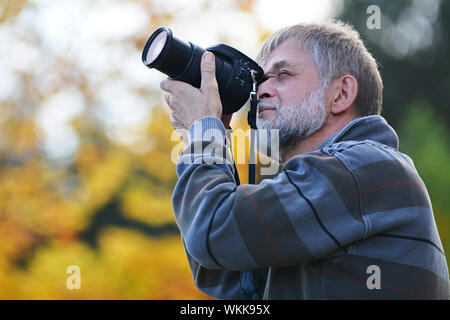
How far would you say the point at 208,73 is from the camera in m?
1.41

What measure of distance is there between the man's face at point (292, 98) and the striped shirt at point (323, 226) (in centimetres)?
28

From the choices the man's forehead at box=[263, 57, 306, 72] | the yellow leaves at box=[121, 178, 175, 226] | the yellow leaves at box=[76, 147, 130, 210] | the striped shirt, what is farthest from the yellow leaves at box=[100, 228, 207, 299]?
the striped shirt

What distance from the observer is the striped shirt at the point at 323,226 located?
110 centimetres

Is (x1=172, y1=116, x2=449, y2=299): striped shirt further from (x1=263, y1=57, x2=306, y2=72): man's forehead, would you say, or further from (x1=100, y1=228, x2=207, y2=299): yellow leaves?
(x1=100, y1=228, x2=207, y2=299): yellow leaves

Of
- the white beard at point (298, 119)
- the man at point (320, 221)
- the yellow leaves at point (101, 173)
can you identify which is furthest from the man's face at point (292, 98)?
the yellow leaves at point (101, 173)

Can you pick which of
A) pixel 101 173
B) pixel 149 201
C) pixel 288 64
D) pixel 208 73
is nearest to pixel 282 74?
pixel 288 64

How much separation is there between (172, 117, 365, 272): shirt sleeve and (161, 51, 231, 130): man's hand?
0.81 feet

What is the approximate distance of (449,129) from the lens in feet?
28.5

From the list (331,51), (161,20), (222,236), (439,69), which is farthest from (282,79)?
(439,69)

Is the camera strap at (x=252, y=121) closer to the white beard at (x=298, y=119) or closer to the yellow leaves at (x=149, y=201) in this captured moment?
the white beard at (x=298, y=119)

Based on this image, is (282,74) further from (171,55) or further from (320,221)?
(320,221)

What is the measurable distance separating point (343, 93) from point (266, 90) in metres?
0.24
